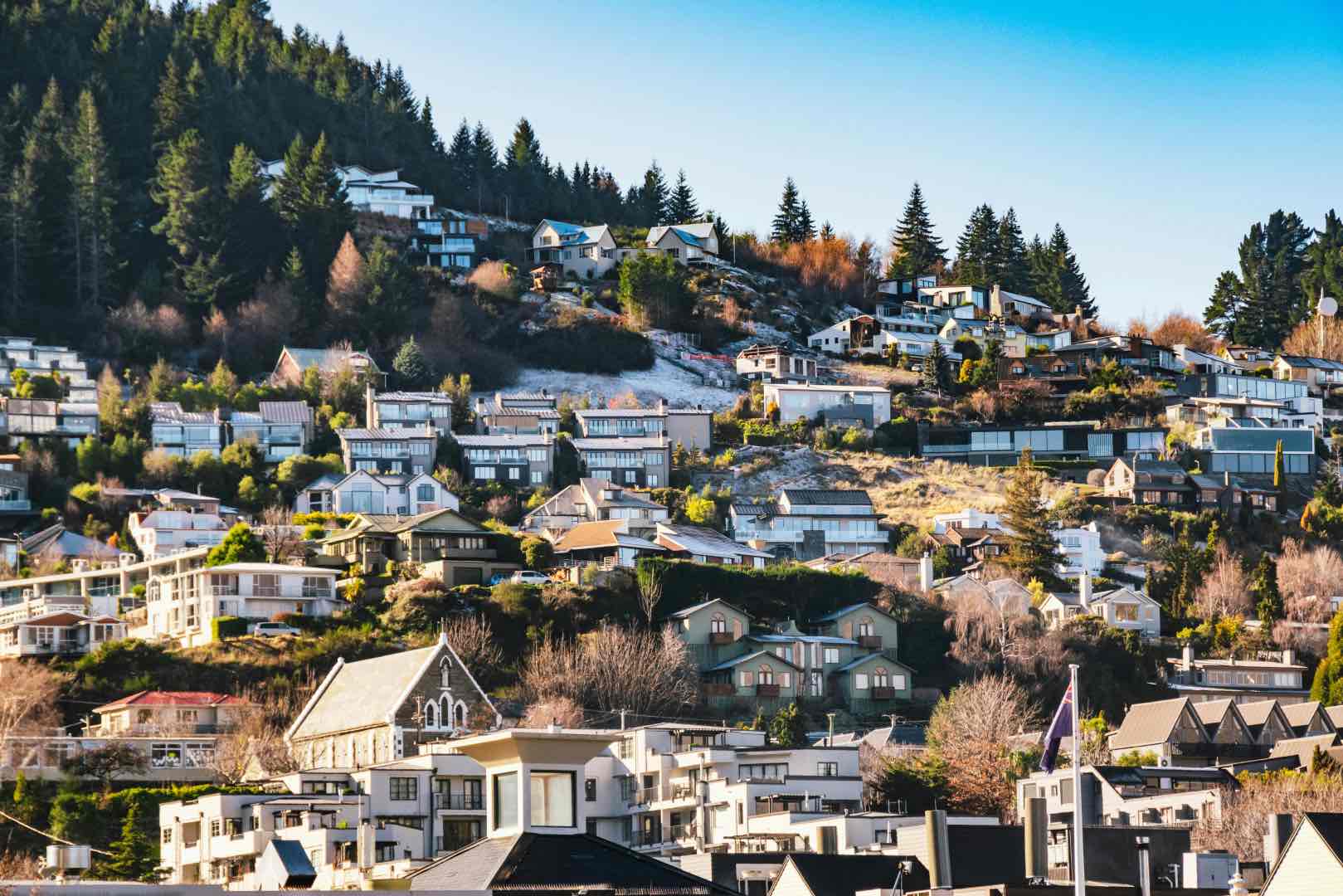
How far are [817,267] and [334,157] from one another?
30832 mm

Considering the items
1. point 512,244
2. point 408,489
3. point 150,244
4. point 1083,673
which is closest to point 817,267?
point 512,244

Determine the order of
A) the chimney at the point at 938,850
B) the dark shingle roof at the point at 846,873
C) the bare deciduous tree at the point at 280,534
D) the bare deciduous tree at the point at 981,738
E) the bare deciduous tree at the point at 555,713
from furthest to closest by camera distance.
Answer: the bare deciduous tree at the point at 280,534 < the bare deciduous tree at the point at 555,713 < the bare deciduous tree at the point at 981,738 < the dark shingle roof at the point at 846,873 < the chimney at the point at 938,850

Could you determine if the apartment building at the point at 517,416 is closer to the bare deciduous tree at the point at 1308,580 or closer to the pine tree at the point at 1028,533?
the pine tree at the point at 1028,533

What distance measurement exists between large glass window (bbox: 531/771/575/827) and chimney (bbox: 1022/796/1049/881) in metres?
11.8

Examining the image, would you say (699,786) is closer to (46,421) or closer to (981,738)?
(981,738)

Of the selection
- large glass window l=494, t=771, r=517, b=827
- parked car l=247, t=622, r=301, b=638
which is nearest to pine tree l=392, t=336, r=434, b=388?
parked car l=247, t=622, r=301, b=638

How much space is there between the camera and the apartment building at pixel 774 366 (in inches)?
4929

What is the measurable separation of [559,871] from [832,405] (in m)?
96.0

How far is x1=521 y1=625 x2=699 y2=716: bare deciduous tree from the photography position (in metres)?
77.3

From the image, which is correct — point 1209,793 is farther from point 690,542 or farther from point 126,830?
point 690,542

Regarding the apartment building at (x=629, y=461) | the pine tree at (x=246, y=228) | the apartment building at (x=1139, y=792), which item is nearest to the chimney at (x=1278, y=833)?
the apartment building at (x=1139, y=792)

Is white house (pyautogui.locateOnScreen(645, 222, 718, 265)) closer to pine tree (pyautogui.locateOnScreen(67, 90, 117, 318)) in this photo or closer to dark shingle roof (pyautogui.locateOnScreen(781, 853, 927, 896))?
pine tree (pyautogui.locateOnScreen(67, 90, 117, 318))

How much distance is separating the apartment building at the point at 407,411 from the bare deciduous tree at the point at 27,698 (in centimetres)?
3509

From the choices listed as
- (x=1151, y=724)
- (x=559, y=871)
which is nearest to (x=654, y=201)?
(x=1151, y=724)
